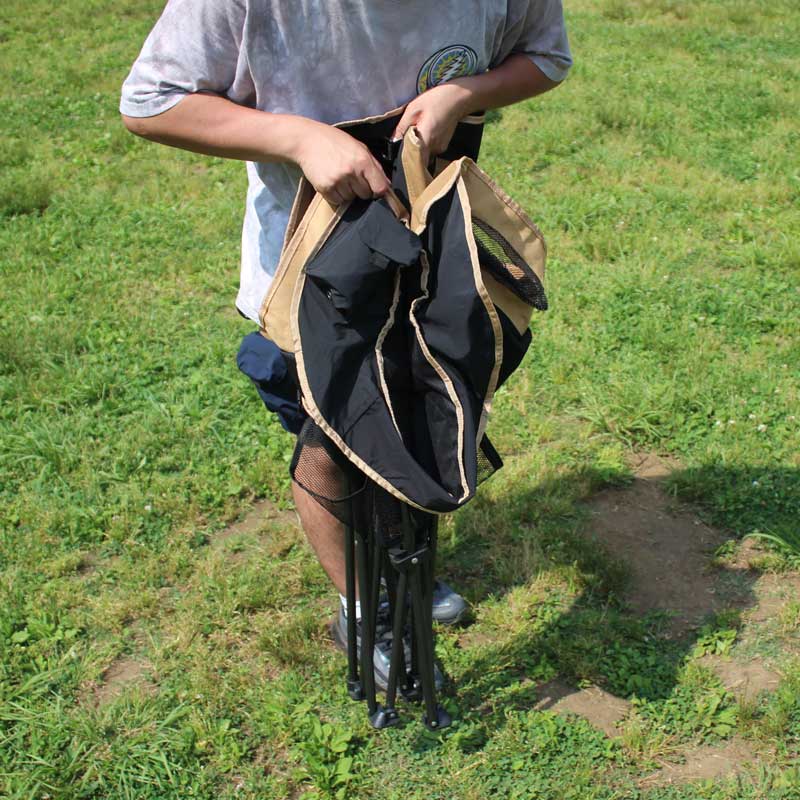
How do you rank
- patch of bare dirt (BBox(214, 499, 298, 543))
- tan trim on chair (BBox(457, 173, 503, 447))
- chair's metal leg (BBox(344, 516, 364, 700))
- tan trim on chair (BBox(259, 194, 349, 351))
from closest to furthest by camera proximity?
tan trim on chair (BBox(457, 173, 503, 447))
tan trim on chair (BBox(259, 194, 349, 351))
chair's metal leg (BBox(344, 516, 364, 700))
patch of bare dirt (BBox(214, 499, 298, 543))

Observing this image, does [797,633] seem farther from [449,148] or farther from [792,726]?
[449,148]

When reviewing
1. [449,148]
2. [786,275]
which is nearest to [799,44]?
[786,275]

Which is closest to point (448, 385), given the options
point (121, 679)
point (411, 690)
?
point (411, 690)

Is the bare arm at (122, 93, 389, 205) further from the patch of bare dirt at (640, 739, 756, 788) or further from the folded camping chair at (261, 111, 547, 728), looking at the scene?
the patch of bare dirt at (640, 739, 756, 788)

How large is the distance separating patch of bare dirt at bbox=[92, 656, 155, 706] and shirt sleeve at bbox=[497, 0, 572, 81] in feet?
6.24

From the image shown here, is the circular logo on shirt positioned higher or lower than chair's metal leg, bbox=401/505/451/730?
higher

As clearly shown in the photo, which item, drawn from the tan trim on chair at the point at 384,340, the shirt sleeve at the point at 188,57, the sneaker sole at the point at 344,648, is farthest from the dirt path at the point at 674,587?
the shirt sleeve at the point at 188,57

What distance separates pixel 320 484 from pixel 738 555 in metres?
1.58

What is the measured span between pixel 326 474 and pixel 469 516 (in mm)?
1223

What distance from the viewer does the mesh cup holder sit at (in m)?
2.14

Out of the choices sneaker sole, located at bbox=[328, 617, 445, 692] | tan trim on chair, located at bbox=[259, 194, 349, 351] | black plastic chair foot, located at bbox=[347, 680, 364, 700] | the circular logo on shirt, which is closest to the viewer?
tan trim on chair, located at bbox=[259, 194, 349, 351]

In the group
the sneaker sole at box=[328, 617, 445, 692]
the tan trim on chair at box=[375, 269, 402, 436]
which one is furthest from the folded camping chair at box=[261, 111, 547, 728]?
the sneaker sole at box=[328, 617, 445, 692]

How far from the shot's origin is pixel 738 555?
3180mm

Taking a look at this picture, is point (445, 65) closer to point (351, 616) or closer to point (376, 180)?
point (376, 180)
